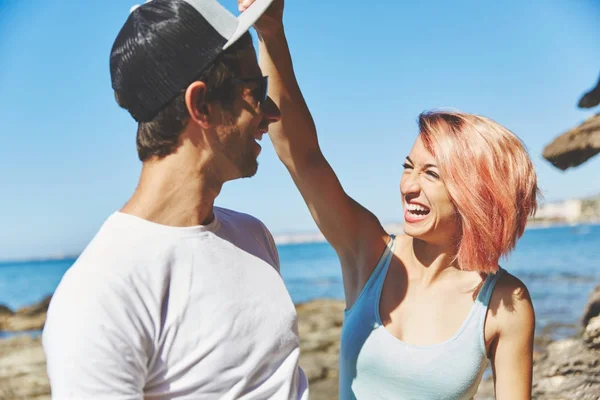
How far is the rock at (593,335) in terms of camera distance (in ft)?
12.6

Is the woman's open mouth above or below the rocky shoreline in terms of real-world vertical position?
above

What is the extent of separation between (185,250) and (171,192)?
15cm

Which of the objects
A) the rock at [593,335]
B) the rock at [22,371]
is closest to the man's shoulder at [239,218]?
the rock at [593,335]

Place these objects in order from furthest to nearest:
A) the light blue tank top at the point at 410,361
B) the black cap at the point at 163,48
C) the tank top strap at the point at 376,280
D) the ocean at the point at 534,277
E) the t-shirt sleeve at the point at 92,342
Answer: the ocean at the point at 534,277 → the tank top strap at the point at 376,280 → the light blue tank top at the point at 410,361 → the black cap at the point at 163,48 → the t-shirt sleeve at the point at 92,342

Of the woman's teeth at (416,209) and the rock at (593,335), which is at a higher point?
the woman's teeth at (416,209)

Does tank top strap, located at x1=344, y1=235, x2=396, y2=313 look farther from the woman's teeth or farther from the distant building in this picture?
the distant building

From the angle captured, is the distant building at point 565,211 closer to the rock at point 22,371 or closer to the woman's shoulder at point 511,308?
the rock at point 22,371

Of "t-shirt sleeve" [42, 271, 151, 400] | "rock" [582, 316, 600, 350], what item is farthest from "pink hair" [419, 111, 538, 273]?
"rock" [582, 316, 600, 350]

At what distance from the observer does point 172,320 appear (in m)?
1.43

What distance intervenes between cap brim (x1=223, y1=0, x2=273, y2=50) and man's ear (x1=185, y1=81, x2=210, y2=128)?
0.39 ft

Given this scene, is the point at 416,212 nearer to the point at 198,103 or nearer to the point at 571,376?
the point at 198,103

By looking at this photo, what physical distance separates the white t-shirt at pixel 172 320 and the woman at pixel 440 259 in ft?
2.12

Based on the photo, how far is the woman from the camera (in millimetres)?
2262

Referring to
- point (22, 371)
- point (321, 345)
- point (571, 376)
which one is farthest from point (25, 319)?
point (571, 376)
